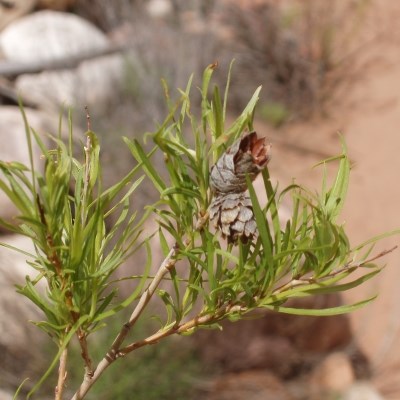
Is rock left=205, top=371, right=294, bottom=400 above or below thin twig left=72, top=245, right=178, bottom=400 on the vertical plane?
above

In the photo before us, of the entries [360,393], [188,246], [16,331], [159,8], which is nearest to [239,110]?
[159,8]

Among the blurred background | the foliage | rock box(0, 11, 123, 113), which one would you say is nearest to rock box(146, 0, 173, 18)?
the blurred background

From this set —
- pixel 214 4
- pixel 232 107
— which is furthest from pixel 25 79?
pixel 214 4

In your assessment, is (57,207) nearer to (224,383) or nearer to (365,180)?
(224,383)

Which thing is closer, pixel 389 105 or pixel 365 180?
pixel 365 180

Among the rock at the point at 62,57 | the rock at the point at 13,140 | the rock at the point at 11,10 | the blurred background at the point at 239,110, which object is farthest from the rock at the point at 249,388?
the rock at the point at 11,10

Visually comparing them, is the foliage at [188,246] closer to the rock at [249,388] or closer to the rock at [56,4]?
the rock at [249,388]

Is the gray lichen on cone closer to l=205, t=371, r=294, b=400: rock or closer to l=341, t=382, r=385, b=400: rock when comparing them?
l=205, t=371, r=294, b=400: rock
